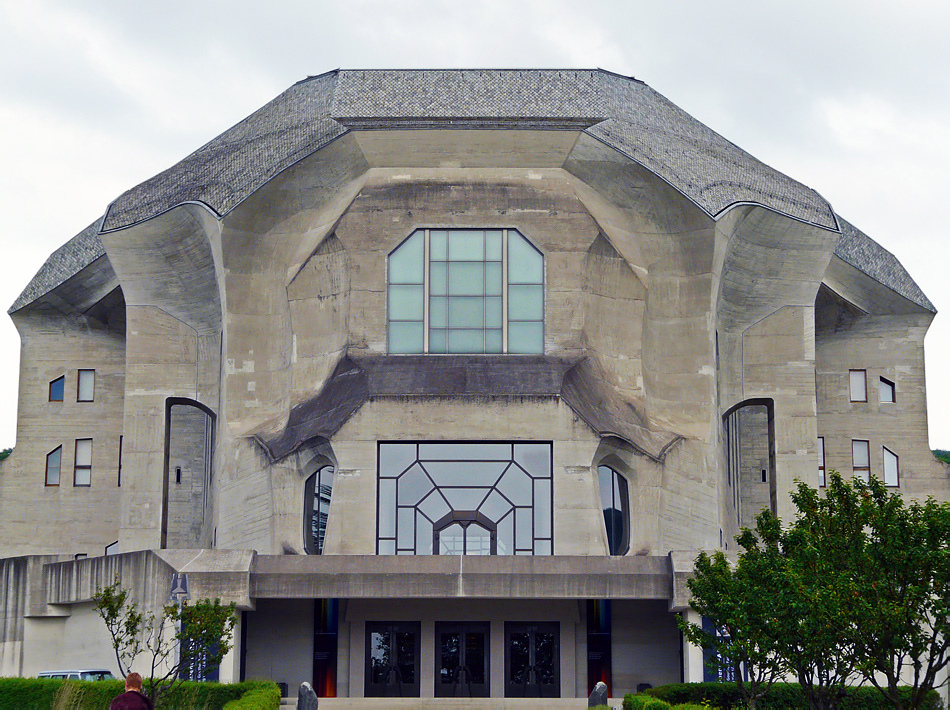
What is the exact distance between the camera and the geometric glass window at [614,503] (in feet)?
138

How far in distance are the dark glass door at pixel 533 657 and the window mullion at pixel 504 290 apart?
7.69 meters

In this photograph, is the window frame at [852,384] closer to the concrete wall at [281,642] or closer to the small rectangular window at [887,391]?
the small rectangular window at [887,391]

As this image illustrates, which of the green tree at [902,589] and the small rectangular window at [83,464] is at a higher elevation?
the small rectangular window at [83,464]

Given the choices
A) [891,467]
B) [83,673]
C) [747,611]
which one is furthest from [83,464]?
[747,611]

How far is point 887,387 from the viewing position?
52594mm

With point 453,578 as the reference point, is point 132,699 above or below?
below

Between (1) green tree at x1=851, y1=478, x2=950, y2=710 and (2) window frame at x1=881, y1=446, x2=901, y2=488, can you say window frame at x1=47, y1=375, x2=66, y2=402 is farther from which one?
(1) green tree at x1=851, y1=478, x2=950, y2=710

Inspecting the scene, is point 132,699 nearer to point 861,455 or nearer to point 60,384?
point 60,384

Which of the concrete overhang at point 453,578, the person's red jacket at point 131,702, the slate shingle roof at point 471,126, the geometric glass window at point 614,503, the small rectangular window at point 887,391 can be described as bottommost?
the person's red jacket at point 131,702

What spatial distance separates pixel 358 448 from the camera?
3978 cm

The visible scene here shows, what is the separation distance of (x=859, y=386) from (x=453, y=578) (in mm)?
21353

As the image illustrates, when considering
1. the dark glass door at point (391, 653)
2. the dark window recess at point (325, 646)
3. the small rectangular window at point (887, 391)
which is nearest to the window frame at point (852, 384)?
the small rectangular window at point (887, 391)

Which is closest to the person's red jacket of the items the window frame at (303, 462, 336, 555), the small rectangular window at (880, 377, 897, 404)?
the window frame at (303, 462, 336, 555)

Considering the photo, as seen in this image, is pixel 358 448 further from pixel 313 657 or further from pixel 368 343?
pixel 313 657
